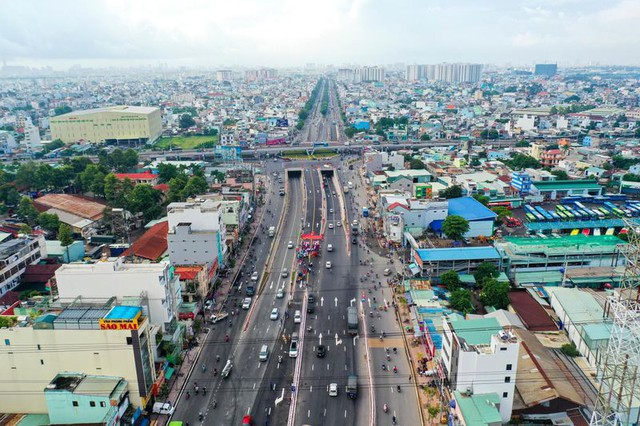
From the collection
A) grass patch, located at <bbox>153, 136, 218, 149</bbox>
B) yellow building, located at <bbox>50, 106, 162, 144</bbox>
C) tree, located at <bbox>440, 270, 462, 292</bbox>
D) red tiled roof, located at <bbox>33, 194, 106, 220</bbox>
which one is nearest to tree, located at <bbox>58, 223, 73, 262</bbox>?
red tiled roof, located at <bbox>33, 194, 106, 220</bbox>

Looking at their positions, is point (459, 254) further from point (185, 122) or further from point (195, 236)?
point (185, 122)

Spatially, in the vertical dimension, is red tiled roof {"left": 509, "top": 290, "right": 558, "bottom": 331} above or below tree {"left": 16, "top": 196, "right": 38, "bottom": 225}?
below

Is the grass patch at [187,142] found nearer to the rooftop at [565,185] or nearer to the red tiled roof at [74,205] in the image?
the red tiled roof at [74,205]

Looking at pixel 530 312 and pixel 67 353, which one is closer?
pixel 67 353

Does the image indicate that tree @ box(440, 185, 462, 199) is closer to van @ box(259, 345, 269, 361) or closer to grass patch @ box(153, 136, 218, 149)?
van @ box(259, 345, 269, 361)

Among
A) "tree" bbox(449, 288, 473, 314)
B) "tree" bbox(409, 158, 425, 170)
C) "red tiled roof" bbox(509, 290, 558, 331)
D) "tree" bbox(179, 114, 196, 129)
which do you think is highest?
"tree" bbox(179, 114, 196, 129)

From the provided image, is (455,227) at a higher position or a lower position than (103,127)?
lower

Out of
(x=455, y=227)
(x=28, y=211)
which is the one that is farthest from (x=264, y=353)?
(x=28, y=211)

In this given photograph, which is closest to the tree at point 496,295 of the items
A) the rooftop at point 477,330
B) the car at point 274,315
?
the rooftop at point 477,330
